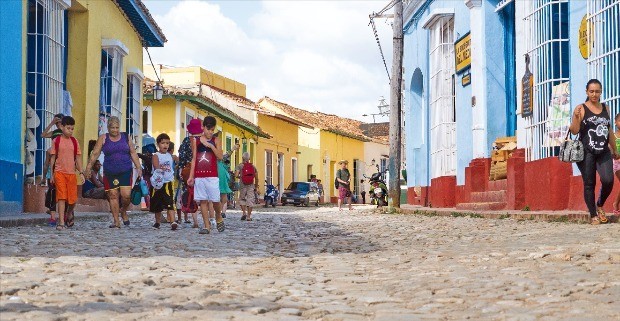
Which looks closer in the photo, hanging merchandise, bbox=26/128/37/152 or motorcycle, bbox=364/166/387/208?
hanging merchandise, bbox=26/128/37/152

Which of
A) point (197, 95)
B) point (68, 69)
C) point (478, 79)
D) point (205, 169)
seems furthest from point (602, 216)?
point (197, 95)

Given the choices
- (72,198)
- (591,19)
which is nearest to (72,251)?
(72,198)

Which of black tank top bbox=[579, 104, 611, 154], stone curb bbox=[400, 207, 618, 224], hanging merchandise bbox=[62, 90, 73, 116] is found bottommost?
stone curb bbox=[400, 207, 618, 224]

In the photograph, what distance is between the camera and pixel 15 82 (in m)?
14.2

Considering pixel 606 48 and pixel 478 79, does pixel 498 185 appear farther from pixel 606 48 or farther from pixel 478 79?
pixel 606 48

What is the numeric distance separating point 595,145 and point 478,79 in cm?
654

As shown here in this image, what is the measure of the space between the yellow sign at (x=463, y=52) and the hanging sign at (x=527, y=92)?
2818 millimetres

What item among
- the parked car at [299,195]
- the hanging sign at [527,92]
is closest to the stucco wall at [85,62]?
the hanging sign at [527,92]

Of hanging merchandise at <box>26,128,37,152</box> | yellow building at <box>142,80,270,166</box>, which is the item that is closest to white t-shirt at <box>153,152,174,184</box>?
hanging merchandise at <box>26,128,37,152</box>

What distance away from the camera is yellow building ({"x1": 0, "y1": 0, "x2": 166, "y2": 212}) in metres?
14.3

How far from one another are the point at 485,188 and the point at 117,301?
12.1 metres

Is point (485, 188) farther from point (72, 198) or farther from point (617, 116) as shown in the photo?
point (72, 198)

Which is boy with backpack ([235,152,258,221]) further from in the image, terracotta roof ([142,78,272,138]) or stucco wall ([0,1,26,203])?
terracotta roof ([142,78,272,138])

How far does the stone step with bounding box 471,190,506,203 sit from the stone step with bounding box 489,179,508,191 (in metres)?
0.10
